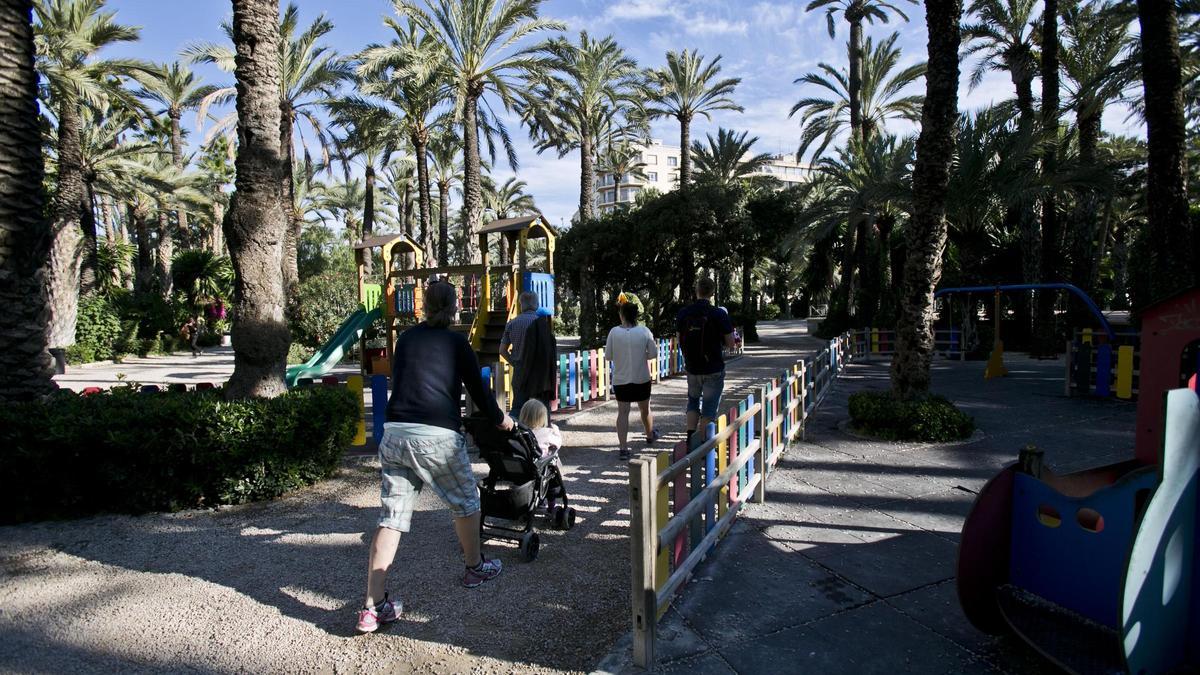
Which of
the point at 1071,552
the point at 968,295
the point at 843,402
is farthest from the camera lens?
the point at 968,295

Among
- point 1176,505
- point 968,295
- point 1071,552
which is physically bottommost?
point 1071,552

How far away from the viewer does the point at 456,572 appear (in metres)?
4.15

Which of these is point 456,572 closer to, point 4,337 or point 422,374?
point 422,374

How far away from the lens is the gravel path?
319 cm

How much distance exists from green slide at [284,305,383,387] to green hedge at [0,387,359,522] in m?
7.89

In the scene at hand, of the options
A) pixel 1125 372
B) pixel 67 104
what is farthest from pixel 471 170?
pixel 1125 372

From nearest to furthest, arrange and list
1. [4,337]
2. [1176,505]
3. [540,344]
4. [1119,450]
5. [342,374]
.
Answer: [1176,505] → [4,337] → [540,344] → [1119,450] → [342,374]

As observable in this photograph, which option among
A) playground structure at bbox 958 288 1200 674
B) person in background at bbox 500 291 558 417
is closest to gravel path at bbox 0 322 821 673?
person in background at bbox 500 291 558 417

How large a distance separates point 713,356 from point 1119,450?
488 centimetres

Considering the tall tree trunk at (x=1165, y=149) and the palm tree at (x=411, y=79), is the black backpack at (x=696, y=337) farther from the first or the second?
the palm tree at (x=411, y=79)

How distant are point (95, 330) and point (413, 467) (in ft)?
72.5

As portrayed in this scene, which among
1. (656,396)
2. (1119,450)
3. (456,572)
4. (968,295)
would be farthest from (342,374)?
(968,295)

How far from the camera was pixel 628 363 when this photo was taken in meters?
6.64

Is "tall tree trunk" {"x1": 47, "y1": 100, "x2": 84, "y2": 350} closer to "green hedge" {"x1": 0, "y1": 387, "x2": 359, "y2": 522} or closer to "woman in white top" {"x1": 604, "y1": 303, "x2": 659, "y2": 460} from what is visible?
"green hedge" {"x1": 0, "y1": 387, "x2": 359, "y2": 522}
